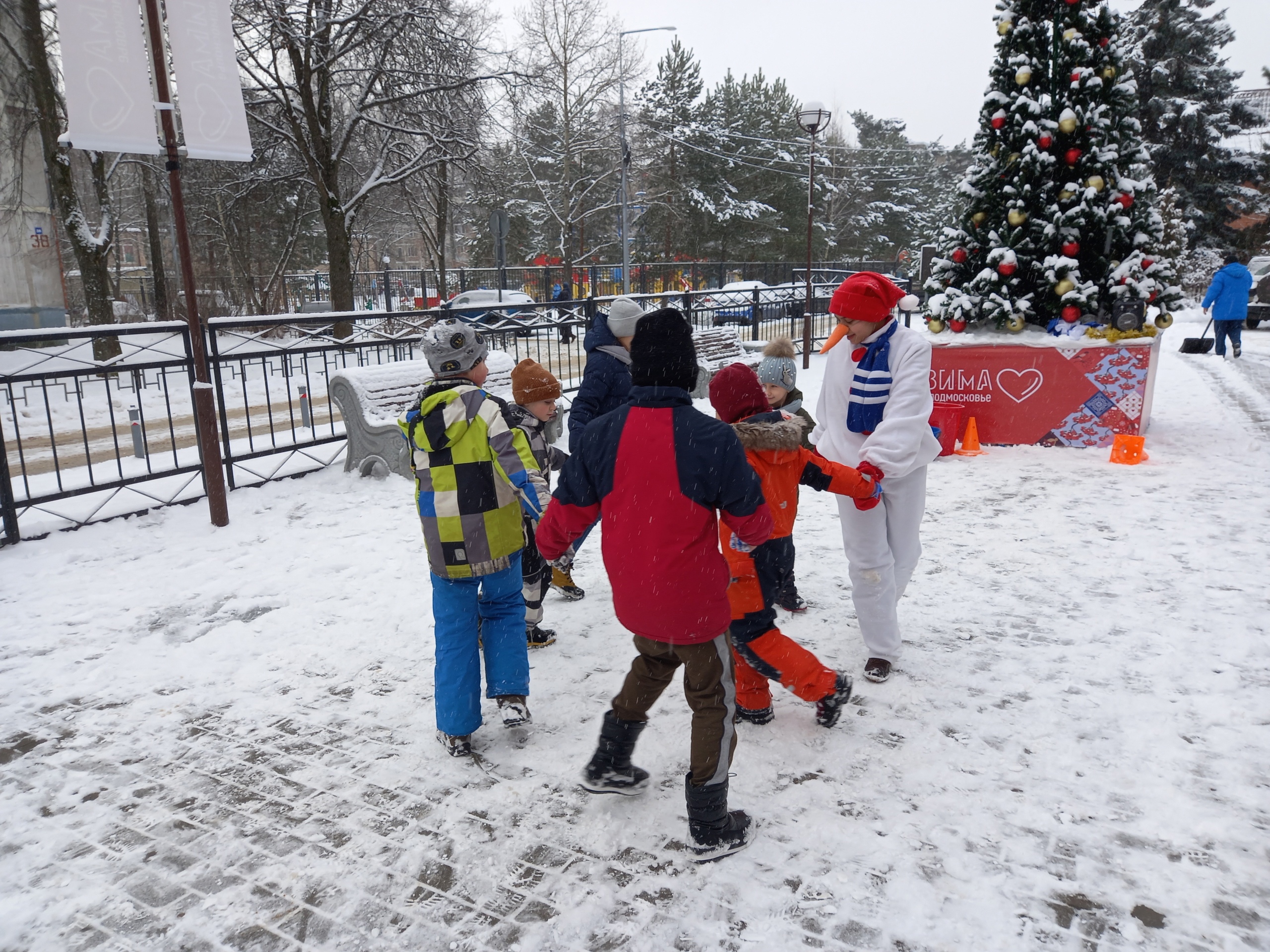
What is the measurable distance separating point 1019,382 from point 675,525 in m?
7.16

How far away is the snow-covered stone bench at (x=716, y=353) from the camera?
12070 millimetres

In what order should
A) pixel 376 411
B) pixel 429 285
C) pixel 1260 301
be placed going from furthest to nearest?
pixel 429 285 < pixel 1260 301 < pixel 376 411

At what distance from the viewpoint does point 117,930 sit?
245cm

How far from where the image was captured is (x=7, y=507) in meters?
5.76

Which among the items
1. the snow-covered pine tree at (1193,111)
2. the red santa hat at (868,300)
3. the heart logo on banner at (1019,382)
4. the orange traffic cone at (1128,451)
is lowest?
the orange traffic cone at (1128,451)

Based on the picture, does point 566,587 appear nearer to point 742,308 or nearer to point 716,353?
point 716,353

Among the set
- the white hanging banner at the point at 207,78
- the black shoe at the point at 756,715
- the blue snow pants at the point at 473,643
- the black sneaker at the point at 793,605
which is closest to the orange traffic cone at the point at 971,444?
the black sneaker at the point at 793,605

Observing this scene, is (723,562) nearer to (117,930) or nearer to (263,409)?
(117,930)

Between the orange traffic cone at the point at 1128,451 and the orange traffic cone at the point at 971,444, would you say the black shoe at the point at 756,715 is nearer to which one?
the orange traffic cone at the point at 971,444

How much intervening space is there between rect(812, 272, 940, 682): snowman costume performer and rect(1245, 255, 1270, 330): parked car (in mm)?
21073

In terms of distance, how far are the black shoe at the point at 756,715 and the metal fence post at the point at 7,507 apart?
5388mm

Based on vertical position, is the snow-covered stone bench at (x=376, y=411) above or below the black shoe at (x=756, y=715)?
above

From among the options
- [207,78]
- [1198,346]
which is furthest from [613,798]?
[1198,346]

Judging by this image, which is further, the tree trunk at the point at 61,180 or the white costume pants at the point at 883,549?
the tree trunk at the point at 61,180
